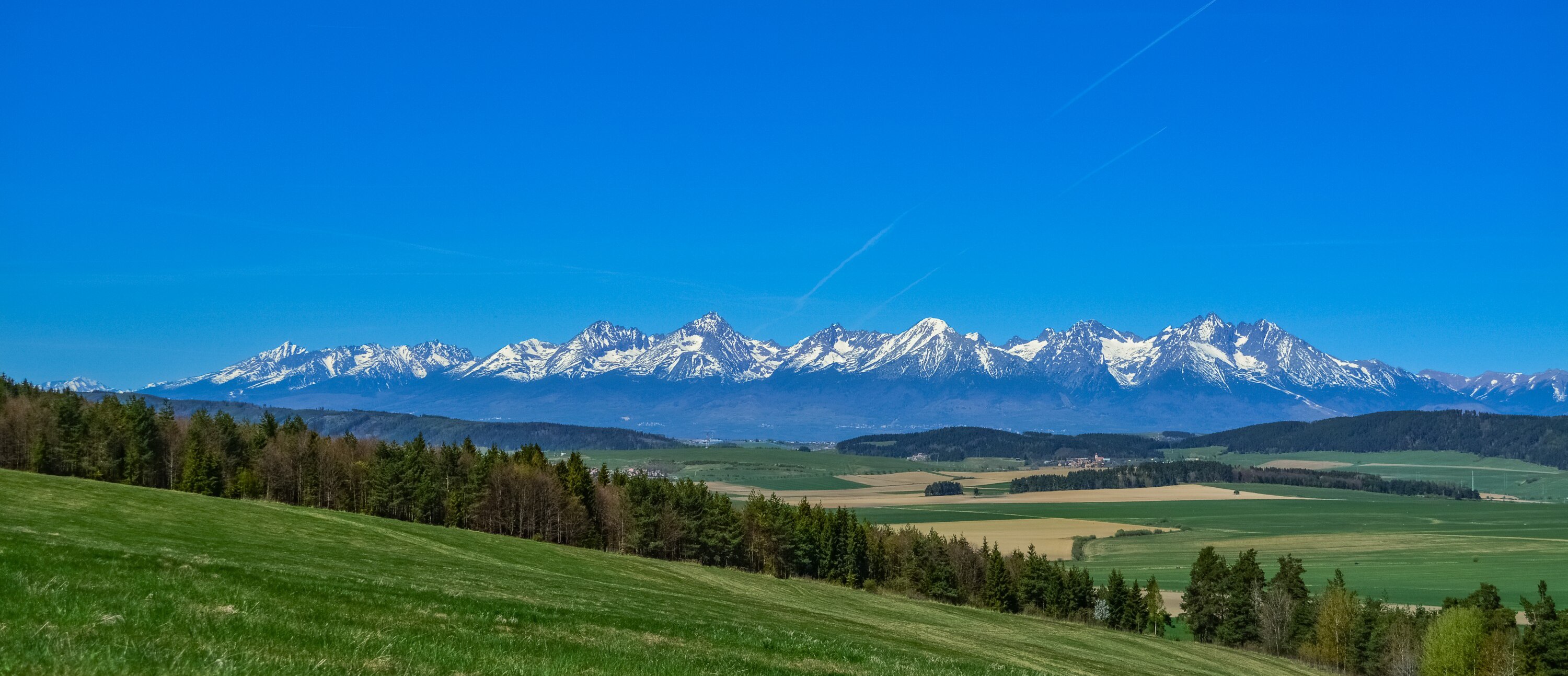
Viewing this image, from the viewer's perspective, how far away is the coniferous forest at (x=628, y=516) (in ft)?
314

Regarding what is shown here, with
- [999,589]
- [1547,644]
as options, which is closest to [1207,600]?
[999,589]

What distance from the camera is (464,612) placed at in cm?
2056

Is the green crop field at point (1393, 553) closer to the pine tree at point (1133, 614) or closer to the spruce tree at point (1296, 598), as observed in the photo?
the spruce tree at point (1296, 598)

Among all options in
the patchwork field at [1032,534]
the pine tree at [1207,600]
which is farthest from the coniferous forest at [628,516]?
the patchwork field at [1032,534]

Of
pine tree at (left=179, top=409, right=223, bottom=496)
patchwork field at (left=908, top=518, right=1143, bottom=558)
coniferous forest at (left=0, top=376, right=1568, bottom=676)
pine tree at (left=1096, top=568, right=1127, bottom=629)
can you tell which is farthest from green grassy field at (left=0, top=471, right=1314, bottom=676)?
patchwork field at (left=908, top=518, right=1143, bottom=558)

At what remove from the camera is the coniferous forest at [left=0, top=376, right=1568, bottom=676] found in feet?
314

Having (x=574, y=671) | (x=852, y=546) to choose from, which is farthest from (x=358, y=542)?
(x=852, y=546)

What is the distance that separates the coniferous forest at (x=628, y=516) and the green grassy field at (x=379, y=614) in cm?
3768

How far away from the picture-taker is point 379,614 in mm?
18922

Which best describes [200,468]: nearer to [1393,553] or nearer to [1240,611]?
[1240,611]

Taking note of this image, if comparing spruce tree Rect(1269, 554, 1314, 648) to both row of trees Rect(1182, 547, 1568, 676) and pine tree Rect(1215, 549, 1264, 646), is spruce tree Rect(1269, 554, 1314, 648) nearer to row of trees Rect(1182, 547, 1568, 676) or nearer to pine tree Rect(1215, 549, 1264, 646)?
row of trees Rect(1182, 547, 1568, 676)

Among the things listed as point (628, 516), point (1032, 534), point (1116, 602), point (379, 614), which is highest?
point (379, 614)

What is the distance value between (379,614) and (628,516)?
87607mm

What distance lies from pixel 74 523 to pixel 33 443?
68098mm
